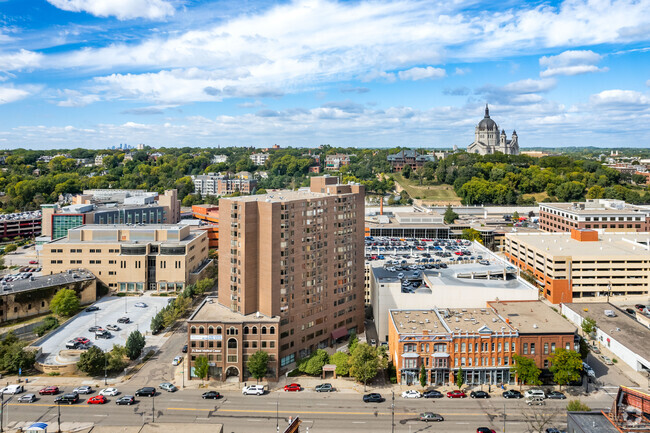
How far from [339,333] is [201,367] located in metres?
17.5

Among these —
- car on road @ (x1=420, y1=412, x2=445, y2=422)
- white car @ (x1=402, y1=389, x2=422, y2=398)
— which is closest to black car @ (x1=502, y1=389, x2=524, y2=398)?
car on road @ (x1=420, y1=412, x2=445, y2=422)

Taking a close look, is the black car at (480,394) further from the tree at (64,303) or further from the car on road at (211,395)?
the tree at (64,303)

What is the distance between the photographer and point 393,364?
5088 cm

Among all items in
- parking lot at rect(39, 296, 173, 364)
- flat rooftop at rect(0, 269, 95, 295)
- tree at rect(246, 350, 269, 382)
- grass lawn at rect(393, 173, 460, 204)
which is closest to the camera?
tree at rect(246, 350, 269, 382)

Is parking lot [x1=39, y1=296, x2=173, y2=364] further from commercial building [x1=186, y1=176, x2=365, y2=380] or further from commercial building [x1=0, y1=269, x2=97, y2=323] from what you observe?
commercial building [x1=186, y1=176, x2=365, y2=380]

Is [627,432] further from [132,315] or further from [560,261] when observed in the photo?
[132,315]

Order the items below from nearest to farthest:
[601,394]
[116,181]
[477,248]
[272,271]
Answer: [601,394] < [272,271] < [477,248] < [116,181]

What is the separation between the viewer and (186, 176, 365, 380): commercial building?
50.8 meters

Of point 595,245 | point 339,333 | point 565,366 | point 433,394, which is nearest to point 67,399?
point 339,333

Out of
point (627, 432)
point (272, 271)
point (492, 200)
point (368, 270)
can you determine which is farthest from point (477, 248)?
point (492, 200)

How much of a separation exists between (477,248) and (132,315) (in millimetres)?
61192

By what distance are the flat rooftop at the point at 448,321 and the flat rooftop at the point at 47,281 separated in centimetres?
5105

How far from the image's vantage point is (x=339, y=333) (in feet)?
188

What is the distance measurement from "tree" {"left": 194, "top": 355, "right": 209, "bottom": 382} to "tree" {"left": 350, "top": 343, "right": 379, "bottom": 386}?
49.6 ft
